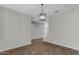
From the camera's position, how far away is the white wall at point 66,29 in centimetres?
182

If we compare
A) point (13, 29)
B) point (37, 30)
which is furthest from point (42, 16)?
point (13, 29)

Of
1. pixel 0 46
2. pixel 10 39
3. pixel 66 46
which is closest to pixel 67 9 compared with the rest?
pixel 66 46

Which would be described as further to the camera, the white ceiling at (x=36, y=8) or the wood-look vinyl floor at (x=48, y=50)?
the wood-look vinyl floor at (x=48, y=50)

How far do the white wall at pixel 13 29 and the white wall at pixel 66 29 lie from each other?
0.63 metres

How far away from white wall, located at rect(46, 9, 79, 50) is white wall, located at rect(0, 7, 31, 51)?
2.06 feet

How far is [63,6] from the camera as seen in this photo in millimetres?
1615

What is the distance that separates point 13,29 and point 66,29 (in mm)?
1333

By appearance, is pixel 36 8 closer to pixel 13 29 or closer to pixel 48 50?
pixel 13 29

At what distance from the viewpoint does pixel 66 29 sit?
6.07 feet

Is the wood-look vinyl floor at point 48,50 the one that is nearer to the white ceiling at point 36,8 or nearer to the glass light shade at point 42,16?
the glass light shade at point 42,16

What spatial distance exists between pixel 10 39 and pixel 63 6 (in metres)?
1.53

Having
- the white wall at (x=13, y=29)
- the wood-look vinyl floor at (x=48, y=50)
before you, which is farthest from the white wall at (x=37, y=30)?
the wood-look vinyl floor at (x=48, y=50)

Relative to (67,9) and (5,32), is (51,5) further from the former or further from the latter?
(5,32)

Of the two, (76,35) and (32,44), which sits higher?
(76,35)
